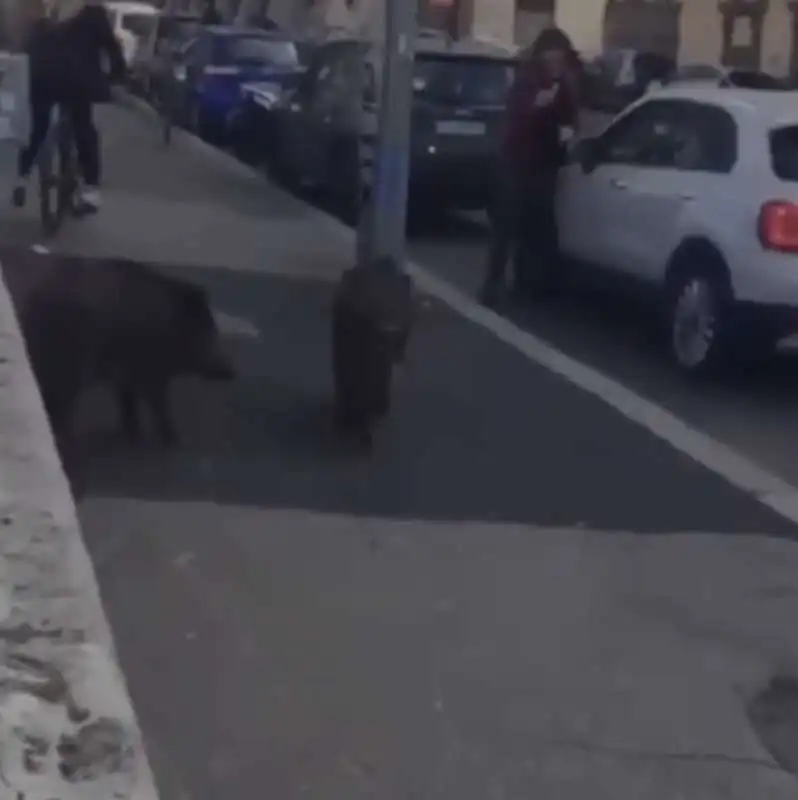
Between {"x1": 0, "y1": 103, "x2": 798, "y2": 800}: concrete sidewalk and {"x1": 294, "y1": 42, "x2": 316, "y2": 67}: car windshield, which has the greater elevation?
{"x1": 294, "y1": 42, "x2": 316, "y2": 67}: car windshield

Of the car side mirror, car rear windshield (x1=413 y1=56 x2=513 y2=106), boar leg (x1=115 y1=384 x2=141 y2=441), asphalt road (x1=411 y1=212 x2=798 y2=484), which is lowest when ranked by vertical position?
asphalt road (x1=411 y1=212 x2=798 y2=484)

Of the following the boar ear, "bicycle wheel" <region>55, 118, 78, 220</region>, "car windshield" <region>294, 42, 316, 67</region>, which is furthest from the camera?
"car windshield" <region>294, 42, 316, 67</region>

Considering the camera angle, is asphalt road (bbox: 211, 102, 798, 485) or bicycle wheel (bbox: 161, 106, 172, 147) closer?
asphalt road (bbox: 211, 102, 798, 485)

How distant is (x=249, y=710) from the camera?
562cm

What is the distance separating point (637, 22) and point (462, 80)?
35451 mm

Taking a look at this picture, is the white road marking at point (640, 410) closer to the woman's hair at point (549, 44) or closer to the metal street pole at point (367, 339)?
the metal street pole at point (367, 339)

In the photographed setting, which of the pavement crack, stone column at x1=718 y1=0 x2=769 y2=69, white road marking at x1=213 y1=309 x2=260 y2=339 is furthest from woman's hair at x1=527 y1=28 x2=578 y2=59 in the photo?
stone column at x1=718 y1=0 x2=769 y2=69

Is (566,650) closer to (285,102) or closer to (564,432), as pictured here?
(564,432)

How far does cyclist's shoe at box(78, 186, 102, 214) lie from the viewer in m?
15.1

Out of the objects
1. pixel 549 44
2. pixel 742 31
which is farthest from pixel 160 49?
pixel 742 31

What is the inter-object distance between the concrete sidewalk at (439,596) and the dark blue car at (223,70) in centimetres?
1403

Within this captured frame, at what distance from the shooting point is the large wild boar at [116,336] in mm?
7555

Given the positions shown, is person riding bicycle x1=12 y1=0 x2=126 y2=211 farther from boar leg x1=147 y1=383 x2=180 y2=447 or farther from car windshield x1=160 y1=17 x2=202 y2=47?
car windshield x1=160 y1=17 x2=202 y2=47

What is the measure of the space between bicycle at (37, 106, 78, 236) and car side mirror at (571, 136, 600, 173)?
3718 mm
